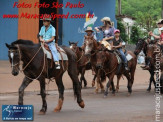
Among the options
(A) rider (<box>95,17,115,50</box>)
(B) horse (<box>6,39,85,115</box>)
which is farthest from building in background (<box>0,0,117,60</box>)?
(B) horse (<box>6,39,85,115</box>)

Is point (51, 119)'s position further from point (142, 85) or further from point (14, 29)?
point (14, 29)

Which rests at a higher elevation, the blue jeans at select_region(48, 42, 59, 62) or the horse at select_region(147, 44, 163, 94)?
the blue jeans at select_region(48, 42, 59, 62)

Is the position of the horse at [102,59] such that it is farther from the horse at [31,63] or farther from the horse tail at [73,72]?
the horse at [31,63]

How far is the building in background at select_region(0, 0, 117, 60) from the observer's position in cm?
2647

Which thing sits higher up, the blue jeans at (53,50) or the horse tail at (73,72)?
the blue jeans at (53,50)

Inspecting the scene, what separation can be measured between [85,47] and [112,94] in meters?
2.25

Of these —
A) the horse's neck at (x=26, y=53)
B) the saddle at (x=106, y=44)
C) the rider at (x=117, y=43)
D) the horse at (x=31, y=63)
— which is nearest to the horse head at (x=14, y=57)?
the horse at (x=31, y=63)

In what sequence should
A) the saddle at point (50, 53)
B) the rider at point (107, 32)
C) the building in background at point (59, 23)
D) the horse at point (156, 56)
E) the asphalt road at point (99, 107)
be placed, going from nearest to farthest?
the asphalt road at point (99, 107) < the saddle at point (50, 53) < the rider at point (107, 32) < the horse at point (156, 56) < the building in background at point (59, 23)

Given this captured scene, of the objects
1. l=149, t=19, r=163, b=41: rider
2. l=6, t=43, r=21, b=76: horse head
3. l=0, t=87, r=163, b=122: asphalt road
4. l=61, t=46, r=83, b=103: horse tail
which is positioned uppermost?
l=149, t=19, r=163, b=41: rider

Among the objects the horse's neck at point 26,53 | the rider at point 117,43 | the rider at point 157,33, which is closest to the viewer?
the horse's neck at point 26,53

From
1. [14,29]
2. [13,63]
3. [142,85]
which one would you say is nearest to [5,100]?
[13,63]

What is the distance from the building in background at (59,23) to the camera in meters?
26.5

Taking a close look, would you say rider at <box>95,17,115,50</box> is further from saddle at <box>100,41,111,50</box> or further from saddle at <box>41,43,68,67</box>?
saddle at <box>41,43,68,67</box>

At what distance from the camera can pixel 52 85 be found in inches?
816
